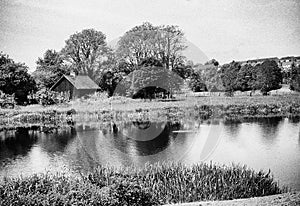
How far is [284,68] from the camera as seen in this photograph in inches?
634

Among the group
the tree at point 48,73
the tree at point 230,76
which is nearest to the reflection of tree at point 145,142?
the tree at point 48,73

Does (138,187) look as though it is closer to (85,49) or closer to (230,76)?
(85,49)

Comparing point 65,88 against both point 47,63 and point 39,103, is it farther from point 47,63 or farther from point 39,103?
A: point 47,63

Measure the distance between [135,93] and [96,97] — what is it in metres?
2.43

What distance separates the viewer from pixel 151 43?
598 inches

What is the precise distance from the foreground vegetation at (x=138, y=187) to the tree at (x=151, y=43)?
9.87 metres

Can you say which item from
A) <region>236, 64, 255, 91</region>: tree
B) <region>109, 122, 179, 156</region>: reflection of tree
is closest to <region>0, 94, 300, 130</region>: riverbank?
<region>109, 122, 179, 156</region>: reflection of tree

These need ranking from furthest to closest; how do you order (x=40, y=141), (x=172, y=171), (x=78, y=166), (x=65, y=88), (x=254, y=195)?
(x=65, y=88) < (x=40, y=141) < (x=78, y=166) < (x=172, y=171) < (x=254, y=195)

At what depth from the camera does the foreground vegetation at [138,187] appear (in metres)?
3.95

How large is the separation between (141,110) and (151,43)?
12.0ft

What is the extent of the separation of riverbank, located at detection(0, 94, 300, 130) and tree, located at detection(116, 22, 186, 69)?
2.57 meters

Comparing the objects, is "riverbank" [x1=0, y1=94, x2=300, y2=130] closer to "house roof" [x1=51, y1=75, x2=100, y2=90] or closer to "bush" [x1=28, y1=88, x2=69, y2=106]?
"bush" [x1=28, y1=88, x2=69, y2=106]

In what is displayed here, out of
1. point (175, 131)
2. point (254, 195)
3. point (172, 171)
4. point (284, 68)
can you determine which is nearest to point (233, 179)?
point (254, 195)

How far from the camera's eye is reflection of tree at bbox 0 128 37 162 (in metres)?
9.15
